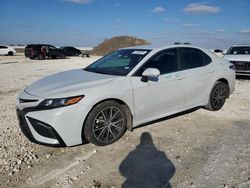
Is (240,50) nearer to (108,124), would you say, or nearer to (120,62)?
(120,62)

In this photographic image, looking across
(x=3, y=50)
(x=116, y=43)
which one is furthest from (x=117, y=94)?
(x=116, y=43)

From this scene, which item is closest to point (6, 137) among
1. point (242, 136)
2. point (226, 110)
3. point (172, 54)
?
point (172, 54)

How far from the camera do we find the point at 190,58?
5332 mm

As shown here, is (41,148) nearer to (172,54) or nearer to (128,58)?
(128,58)

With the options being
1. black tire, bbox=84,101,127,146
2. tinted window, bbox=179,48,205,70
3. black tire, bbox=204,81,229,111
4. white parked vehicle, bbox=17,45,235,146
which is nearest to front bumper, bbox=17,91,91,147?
white parked vehicle, bbox=17,45,235,146

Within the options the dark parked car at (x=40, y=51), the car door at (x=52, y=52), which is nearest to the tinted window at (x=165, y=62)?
the dark parked car at (x=40, y=51)

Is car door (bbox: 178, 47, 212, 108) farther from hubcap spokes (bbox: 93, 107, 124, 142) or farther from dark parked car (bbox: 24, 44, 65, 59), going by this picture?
dark parked car (bbox: 24, 44, 65, 59)

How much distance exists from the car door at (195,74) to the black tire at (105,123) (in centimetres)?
158

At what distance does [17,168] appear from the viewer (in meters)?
3.48

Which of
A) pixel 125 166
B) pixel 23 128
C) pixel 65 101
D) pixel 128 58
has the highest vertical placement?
pixel 128 58

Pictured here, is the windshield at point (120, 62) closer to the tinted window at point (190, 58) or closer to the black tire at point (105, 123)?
the black tire at point (105, 123)

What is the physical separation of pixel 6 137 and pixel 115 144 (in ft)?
6.60

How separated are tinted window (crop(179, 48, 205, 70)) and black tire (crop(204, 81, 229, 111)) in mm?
758

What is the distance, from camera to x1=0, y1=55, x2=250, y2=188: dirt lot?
318 centimetres
